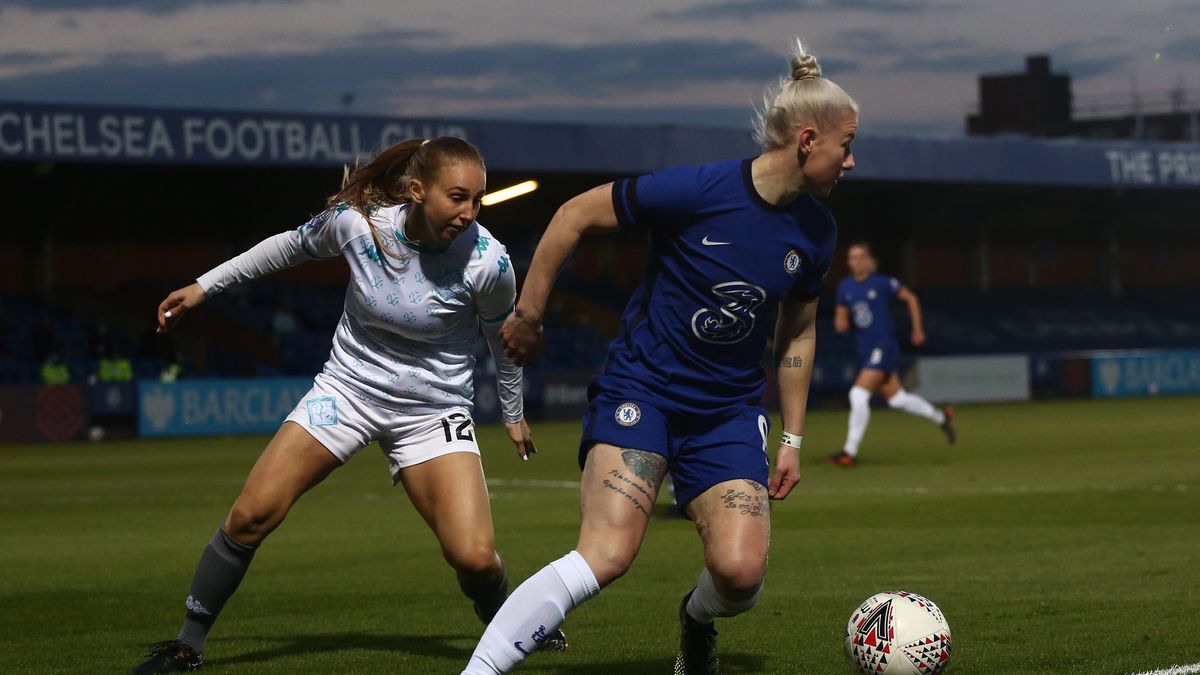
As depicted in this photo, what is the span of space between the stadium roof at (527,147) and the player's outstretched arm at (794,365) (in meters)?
26.4

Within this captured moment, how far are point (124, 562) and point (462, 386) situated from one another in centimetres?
542

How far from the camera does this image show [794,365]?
246 inches

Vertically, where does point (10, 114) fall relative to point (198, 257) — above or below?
above

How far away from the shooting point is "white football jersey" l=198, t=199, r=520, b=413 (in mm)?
6770

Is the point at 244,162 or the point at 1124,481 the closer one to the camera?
the point at 1124,481

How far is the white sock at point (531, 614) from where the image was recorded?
5.46m

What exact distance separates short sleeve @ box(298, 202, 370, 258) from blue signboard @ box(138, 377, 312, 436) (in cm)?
2296

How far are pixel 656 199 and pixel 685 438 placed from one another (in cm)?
84

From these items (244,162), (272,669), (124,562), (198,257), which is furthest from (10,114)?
(272,669)

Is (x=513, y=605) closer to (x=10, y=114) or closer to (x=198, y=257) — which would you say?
(x=10, y=114)

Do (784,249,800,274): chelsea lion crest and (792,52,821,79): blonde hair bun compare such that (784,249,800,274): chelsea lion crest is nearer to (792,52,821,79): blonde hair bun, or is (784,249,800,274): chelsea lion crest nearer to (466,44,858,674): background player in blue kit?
(466,44,858,674): background player in blue kit

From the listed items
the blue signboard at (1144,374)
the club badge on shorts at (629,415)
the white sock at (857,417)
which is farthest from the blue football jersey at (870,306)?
the blue signboard at (1144,374)

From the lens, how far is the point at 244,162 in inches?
1399

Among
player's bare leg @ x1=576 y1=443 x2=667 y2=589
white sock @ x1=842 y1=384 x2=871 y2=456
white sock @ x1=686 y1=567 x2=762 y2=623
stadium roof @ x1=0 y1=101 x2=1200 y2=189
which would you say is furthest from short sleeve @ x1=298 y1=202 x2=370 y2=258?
stadium roof @ x1=0 y1=101 x2=1200 y2=189
